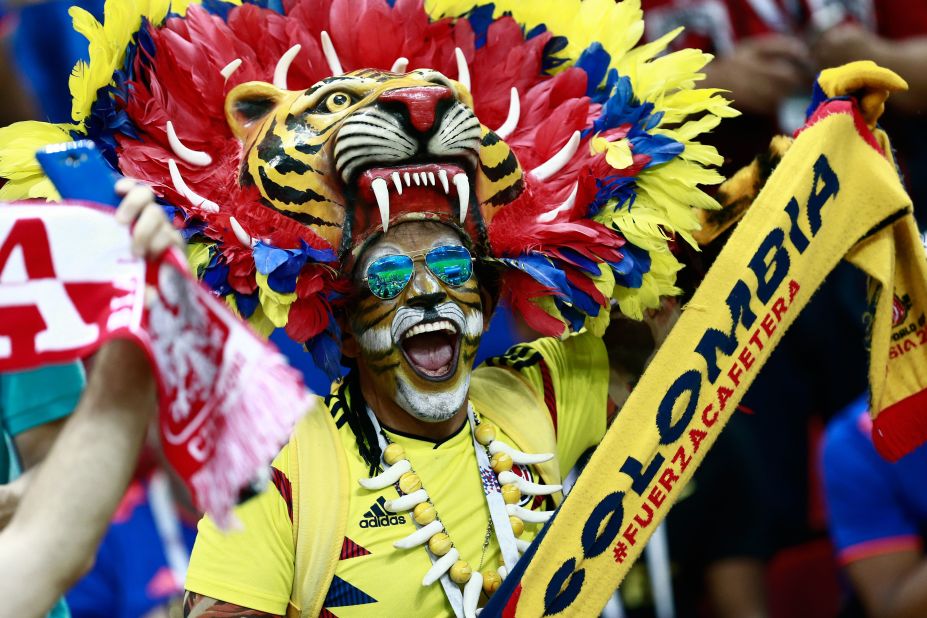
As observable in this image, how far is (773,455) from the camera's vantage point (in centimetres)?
445

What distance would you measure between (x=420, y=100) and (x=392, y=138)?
0.28 ft

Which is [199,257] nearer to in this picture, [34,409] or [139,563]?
[34,409]

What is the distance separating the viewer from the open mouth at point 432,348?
2504 millimetres

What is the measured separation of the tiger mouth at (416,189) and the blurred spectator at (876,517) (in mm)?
1393

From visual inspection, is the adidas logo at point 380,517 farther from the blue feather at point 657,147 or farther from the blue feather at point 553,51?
the blue feather at point 553,51

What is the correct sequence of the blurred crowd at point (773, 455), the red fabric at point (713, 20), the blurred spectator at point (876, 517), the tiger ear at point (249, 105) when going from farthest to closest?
the red fabric at point (713, 20) → the blurred crowd at point (773, 455) → the blurred spectator at point (876, 517) → the tiger ear at point (249, 105)

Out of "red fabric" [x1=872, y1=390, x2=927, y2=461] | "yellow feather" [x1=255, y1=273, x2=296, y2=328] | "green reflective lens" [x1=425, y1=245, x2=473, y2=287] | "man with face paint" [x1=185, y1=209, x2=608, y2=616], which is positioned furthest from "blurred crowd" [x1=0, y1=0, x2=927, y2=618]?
"yellow feather" [x1=255, y1=273, x2=296, y2=328]

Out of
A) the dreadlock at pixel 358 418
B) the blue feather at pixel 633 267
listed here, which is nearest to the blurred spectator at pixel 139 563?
the dreadlock at pixel 358 418

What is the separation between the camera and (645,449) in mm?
2561

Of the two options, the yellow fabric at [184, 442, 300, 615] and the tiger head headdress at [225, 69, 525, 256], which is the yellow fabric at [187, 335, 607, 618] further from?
the tiger head headdress at [225, 69, 525, 256]

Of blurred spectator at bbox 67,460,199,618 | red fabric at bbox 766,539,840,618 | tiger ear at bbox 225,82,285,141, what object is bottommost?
red fabric at bbox 766,539,840,618

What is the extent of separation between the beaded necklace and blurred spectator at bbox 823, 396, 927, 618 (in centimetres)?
116

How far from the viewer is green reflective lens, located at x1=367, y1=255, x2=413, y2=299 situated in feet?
8.17

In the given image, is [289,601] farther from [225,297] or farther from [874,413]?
[874,413]
